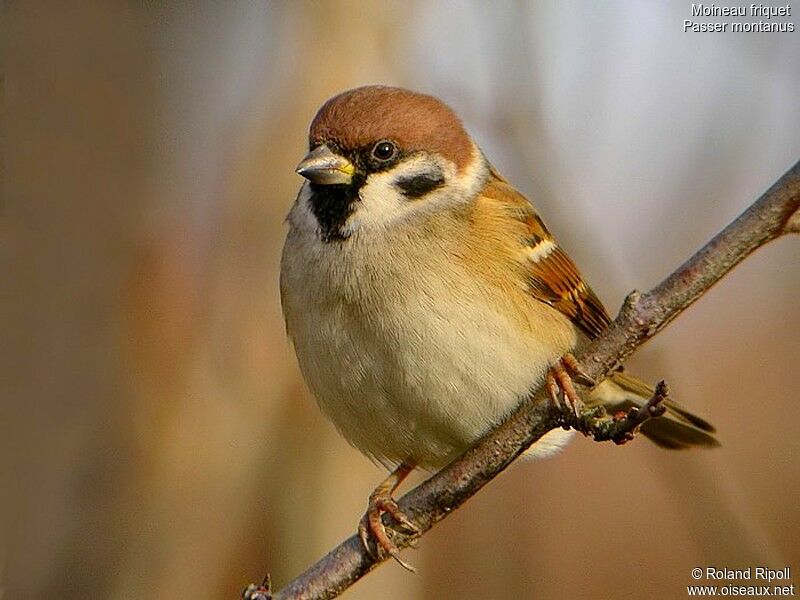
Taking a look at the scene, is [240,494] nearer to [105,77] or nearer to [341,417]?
[341,417]

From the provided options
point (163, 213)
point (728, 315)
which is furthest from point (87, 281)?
point (728, 315)

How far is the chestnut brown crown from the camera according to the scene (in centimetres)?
294

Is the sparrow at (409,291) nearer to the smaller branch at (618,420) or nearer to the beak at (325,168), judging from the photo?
the beak at (325,168)

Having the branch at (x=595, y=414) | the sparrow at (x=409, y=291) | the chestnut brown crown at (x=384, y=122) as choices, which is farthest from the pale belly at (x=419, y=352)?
the chestnut brown crown at (x=384, y=122)

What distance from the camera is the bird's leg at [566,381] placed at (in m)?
2.41

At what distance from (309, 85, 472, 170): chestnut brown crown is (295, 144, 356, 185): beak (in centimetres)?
3

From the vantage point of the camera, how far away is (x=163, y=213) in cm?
446

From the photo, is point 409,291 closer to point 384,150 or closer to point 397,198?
point 397,198

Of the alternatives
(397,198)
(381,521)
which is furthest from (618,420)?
(397,198)

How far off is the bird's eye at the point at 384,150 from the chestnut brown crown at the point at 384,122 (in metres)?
0.01

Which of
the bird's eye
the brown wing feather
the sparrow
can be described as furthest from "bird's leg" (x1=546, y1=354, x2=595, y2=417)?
the bird's eye

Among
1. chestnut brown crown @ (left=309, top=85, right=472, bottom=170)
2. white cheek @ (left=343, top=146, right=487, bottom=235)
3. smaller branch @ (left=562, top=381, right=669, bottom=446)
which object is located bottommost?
smaller branch @ (left=562, top=381, right=669, bottom=446)

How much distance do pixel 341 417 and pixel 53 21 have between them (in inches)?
94.3

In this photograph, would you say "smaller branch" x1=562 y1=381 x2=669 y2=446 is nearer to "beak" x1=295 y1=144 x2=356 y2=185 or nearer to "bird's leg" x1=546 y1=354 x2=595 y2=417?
"bird's leg" x1=546 y1=354 x2=595 y2=417
